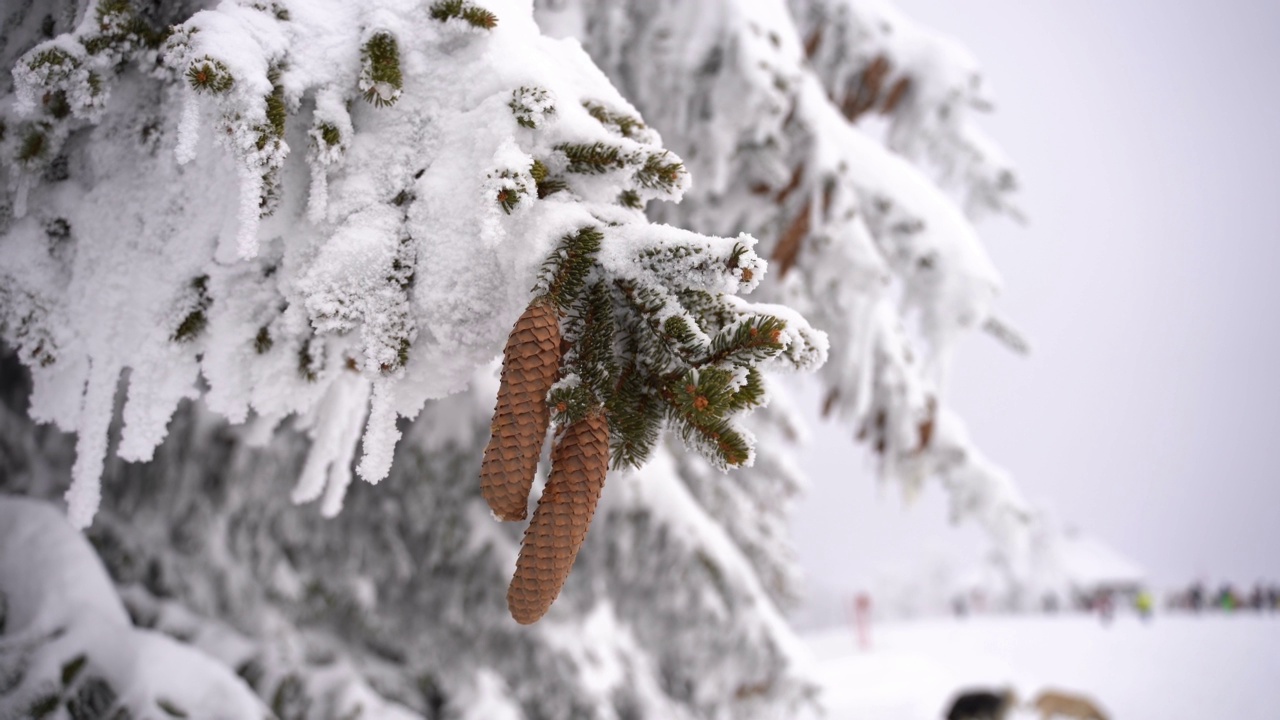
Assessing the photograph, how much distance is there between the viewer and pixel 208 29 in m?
1.20

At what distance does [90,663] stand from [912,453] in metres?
3.42

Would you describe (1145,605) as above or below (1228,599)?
below

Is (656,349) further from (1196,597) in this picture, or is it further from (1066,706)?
(1196,597)

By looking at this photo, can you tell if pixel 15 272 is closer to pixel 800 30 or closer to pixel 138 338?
pixel 138 338

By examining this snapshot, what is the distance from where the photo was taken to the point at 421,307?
4.02 ft

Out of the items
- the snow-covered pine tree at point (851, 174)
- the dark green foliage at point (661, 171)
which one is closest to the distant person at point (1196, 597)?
the snow-covered pine tree at point (851, 174)

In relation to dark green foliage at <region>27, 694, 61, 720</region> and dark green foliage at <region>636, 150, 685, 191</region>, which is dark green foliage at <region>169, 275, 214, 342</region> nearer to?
dark green foliage at <region>636, 150, 685, 191</region>

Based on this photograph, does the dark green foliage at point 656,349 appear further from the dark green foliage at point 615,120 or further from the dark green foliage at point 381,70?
the dark green foliage at point 381,70

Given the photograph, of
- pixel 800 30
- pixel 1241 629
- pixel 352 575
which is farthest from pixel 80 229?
pixel 1241 629

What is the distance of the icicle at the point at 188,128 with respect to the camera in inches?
44.6

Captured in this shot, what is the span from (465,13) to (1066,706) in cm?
1467

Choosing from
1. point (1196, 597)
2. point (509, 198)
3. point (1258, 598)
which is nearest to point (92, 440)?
point (509, 198)

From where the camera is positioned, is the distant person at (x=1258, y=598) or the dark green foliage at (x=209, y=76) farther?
the distant person at (x=1258, y=598)

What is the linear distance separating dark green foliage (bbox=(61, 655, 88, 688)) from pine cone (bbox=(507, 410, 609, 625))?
1.79m
